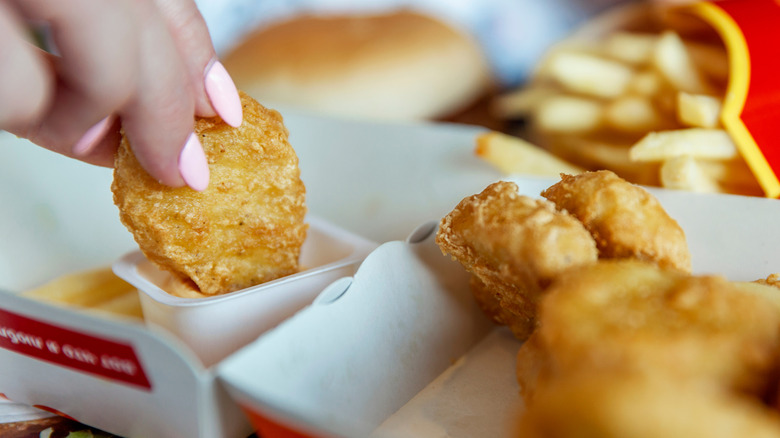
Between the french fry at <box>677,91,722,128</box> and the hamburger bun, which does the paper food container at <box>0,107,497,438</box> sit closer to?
the french fry at <box>677,91,722,128</box>

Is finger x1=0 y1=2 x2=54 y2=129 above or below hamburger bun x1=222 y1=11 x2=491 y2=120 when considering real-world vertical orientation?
above

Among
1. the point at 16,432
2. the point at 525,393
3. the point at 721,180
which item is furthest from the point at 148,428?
the point at 721,180

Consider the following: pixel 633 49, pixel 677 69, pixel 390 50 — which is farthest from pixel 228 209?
pixel 390 50

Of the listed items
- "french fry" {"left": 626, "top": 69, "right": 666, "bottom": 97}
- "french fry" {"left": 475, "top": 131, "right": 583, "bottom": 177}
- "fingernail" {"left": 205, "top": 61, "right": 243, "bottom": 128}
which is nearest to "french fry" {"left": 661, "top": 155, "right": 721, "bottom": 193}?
"french fry" {"left": 475, "top": 131, "right": 583, "bottom": 177}

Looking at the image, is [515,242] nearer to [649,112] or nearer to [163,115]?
[163,115]

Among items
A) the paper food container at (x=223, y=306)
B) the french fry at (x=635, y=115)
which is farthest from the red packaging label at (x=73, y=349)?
the french fry at (x=635, y=115)
